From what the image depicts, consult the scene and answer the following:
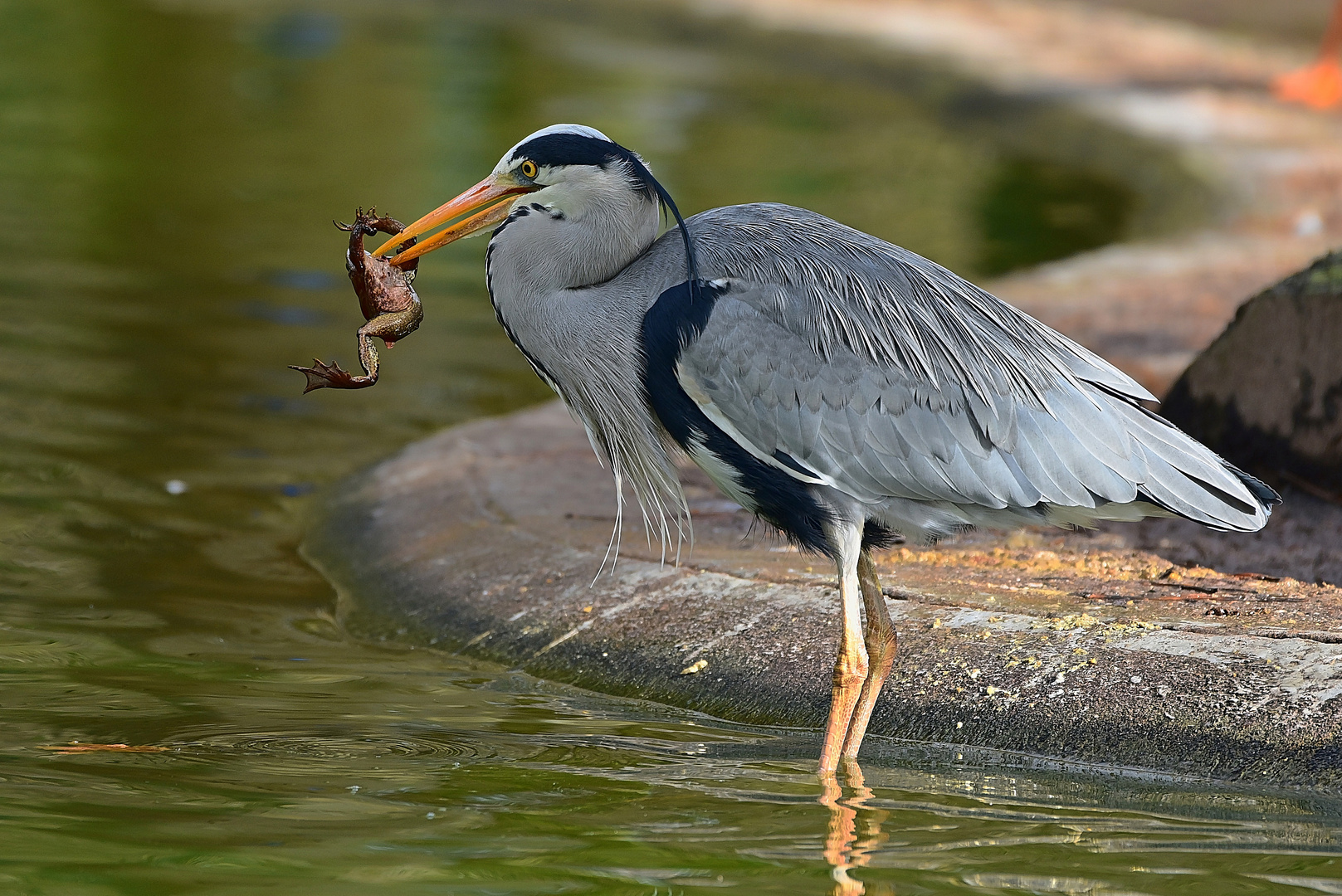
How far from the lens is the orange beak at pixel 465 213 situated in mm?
5473

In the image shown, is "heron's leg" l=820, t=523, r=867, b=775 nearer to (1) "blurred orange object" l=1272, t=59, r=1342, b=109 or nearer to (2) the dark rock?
(2) the dark rock

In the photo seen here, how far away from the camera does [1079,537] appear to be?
7051mm

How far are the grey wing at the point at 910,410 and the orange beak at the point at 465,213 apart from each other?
2.10 ft

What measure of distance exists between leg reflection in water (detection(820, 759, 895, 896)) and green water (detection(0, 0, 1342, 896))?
19mm

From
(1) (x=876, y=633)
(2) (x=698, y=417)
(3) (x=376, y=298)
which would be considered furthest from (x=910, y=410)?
(3) (x=376, y=298)

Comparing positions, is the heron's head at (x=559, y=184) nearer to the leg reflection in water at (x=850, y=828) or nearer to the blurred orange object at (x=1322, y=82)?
the leg reflection in water at (x=850, y=828)

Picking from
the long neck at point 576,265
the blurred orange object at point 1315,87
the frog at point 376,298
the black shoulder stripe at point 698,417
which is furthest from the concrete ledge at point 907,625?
the blurred orange object at point 1315,87

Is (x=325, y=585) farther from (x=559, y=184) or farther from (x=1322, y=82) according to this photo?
(x=1322, y=82)

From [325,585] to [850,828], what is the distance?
3.31m

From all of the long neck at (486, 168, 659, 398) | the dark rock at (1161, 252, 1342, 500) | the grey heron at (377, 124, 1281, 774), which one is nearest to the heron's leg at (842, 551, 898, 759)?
the grey heron at (377, 124, 1281, 774)

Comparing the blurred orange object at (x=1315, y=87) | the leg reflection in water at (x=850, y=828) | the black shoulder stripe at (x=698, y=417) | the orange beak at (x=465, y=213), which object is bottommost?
the leg reflection in water at (x=850, y=828)

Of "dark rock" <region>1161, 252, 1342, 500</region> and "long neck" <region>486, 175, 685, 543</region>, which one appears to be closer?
"long neck" <region>486, 175, 685, 543</region>

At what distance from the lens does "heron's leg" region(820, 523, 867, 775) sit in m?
5.33

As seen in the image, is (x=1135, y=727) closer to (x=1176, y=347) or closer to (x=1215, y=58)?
(x=1176, y=347)
